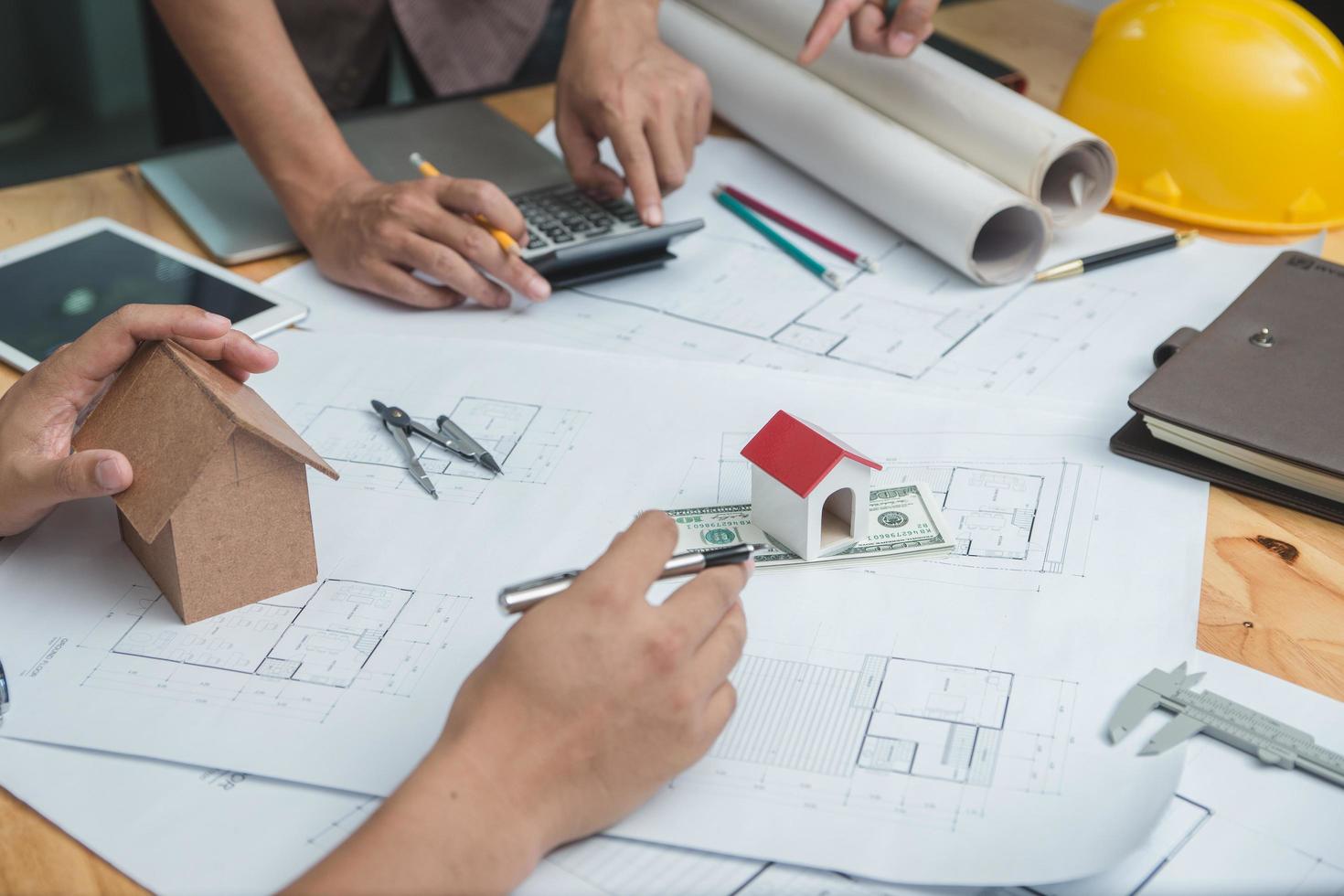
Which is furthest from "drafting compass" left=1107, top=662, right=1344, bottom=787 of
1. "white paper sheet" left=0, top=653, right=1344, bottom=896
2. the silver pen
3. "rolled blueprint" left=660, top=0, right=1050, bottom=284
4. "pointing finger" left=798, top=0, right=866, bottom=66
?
"pointing finger" left=798, top=0, right=866, bottom=66

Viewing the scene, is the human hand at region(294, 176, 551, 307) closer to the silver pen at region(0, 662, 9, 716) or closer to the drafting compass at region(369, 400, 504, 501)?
the drafting compass at region(369, 400, 504, 501)

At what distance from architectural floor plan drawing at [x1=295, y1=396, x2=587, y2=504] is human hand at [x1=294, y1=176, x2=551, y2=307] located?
18 cm

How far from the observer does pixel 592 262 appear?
116 centimetres

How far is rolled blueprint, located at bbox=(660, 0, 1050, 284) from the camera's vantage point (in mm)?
1149

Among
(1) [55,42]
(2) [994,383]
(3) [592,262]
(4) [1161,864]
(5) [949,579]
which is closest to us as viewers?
(4) [1161,864]

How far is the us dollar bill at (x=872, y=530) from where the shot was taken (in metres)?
0.81

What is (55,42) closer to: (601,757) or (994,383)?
(994,383)

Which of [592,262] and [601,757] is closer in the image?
[601,757]

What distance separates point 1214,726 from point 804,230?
28.4 inches

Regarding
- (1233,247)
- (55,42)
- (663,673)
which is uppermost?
(663,673)

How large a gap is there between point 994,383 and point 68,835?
2.58ft

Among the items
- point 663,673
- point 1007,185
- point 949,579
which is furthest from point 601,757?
point 1007,185

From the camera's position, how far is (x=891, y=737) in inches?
26.7

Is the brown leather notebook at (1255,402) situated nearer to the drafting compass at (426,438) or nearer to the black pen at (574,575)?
the black pen at (574,575)
